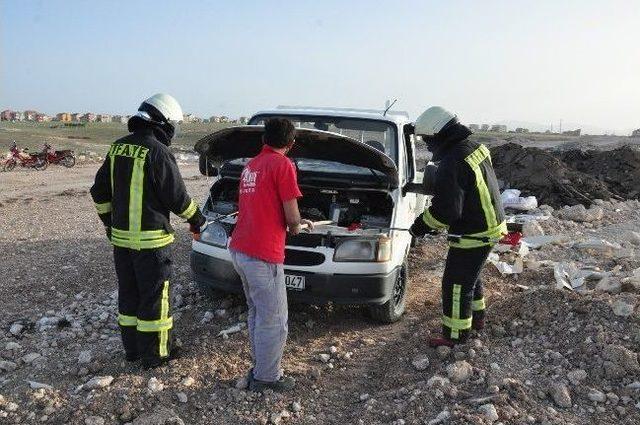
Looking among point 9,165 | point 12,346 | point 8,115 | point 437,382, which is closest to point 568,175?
point 437,382

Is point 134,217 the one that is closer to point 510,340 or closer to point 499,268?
point 510,340

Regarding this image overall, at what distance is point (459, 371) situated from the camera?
404 centimetres

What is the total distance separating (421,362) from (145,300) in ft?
6.67

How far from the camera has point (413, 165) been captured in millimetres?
6258

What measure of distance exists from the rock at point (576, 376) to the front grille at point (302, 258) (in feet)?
6.52

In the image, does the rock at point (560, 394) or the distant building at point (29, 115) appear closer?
the rock at point (560, 394)

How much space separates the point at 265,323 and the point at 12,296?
333 cm

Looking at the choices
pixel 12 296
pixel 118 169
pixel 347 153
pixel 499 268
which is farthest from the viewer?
pixel 499 268

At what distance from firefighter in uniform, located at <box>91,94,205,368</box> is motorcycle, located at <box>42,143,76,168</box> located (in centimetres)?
1584

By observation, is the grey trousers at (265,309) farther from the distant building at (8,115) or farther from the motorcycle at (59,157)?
the distant building at (8,115)

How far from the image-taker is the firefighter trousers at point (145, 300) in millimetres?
4137

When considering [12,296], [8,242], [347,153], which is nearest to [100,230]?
[8,242]

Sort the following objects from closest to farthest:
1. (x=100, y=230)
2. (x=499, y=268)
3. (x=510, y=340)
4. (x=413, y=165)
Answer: (x=510, y=340)
(x=413, y=165)
(x=499, y=268)
(x=100, y=230)

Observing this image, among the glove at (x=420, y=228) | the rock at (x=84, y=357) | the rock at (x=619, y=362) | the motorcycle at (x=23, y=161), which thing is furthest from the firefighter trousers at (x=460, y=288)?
the motorcycle at (x=23, y=161)
